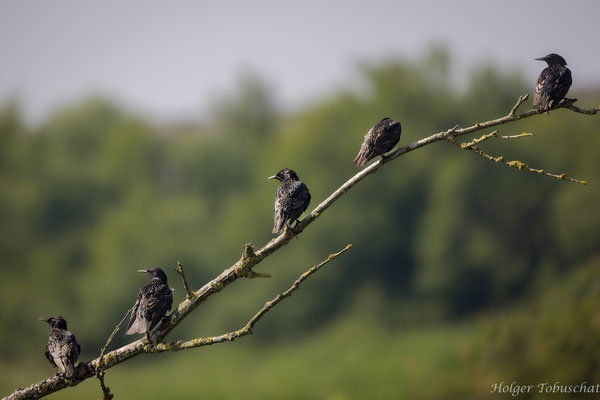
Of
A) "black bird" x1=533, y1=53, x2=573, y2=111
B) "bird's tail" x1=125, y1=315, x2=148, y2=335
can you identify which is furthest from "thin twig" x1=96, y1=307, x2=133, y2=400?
"black bird" x1=533, y1=53, x2=573, y2=111

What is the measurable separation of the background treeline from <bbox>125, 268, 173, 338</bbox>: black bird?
1598 inches

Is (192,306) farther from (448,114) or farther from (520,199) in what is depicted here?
(448,114)

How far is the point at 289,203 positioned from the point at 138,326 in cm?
260

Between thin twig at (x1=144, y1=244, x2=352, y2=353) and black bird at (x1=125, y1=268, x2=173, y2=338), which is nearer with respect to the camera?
thin twig at (x1=144, y1=244, x2=352, y2=353)

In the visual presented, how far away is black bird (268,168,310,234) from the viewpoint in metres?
10.5

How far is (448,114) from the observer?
75438mm

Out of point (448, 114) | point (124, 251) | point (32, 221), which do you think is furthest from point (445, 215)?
point (32, 221)

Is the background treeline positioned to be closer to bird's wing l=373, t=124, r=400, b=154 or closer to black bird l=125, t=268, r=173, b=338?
bird's wing l=373, t=124, r=400, b=154

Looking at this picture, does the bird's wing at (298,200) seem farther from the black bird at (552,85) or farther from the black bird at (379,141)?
the black bird at (552,85)

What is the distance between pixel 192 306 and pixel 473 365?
65.8 ft

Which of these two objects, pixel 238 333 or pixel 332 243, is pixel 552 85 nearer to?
pixel 238 333

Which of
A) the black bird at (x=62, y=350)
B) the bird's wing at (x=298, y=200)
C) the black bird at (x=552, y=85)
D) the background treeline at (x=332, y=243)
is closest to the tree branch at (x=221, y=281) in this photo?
the black bird at (x=62, y=350)

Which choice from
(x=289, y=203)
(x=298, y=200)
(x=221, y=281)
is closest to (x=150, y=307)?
(x=221, y=281)

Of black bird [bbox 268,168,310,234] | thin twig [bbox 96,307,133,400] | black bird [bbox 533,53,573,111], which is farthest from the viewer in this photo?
black bird [bbox 533,53,573,111]
